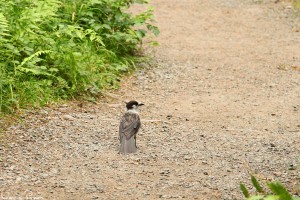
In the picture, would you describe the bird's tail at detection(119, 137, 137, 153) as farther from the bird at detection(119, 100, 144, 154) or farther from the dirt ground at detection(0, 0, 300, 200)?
the dirt ground at detection(0, 0, 300, 200)

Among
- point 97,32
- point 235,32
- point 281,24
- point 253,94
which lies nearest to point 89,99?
point 97,32

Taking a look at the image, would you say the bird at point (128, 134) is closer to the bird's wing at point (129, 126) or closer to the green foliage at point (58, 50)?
the bird's wing at point (129, 126)

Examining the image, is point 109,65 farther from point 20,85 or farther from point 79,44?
point 20,85

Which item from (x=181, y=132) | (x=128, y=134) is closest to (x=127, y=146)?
(x=128, y=134)

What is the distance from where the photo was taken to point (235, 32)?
13344 millimetres

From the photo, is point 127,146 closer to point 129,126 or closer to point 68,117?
point 129,126

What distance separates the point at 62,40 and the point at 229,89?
263 cm

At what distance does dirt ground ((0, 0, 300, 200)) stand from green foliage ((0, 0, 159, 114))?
0.95 feet

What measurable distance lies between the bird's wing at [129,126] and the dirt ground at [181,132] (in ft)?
0.73

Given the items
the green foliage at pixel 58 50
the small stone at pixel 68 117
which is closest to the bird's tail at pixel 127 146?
the small stone at pixel 68 117

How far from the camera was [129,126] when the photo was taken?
22.8ft

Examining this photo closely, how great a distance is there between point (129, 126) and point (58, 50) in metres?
2.15

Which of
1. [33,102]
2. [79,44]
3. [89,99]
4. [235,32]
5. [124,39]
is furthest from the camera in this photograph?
[235,32]

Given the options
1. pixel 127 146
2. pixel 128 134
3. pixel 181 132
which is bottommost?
pixel 181 132
